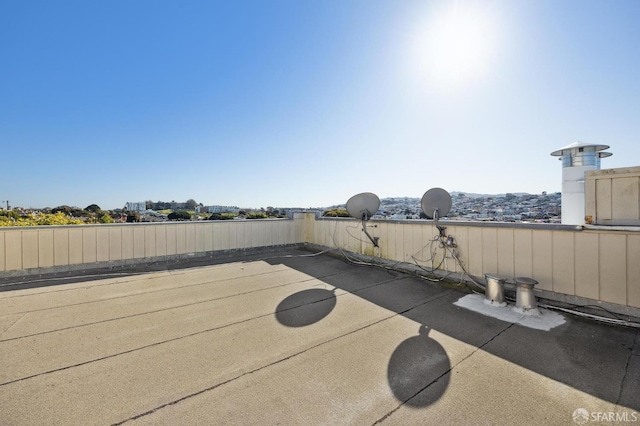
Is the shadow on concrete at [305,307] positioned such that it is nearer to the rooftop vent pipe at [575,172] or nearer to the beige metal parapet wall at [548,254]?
the beige metal parapet wall at [548,254]

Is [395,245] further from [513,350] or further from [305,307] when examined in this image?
[513,350]

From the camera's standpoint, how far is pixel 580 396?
189cm

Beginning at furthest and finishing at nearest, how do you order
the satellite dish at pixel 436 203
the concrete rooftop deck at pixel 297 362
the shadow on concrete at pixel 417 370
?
the satellite dish at pixel 436 203 → the shadow on concrete at pixel 417 370 → the concrete rooftop deck at pixel 297 362

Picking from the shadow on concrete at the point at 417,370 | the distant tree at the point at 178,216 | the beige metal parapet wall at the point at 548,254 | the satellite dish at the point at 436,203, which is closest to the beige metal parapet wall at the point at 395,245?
the beige metal parapet wall at the point at 548,254

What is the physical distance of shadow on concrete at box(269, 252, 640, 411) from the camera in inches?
78.6

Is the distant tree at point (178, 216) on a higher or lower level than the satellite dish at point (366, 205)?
lower

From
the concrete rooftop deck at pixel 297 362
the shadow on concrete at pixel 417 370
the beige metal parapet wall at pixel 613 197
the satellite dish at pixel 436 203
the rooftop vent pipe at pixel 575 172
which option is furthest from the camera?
the rooftop vent pipe at pixel 575 172

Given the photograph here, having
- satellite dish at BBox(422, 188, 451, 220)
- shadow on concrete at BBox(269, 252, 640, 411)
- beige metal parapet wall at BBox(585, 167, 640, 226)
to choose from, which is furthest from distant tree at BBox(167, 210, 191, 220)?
beige metal parapet wall at BBox(585, 167, 640, 226)

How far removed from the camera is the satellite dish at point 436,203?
4.88m

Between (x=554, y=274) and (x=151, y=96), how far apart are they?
14147 millimetres

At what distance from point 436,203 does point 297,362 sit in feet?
12.6

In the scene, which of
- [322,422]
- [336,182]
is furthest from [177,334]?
[336,182]

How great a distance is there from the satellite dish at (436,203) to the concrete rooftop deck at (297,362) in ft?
4.99

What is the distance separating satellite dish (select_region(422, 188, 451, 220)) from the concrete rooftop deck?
4.99 feet
